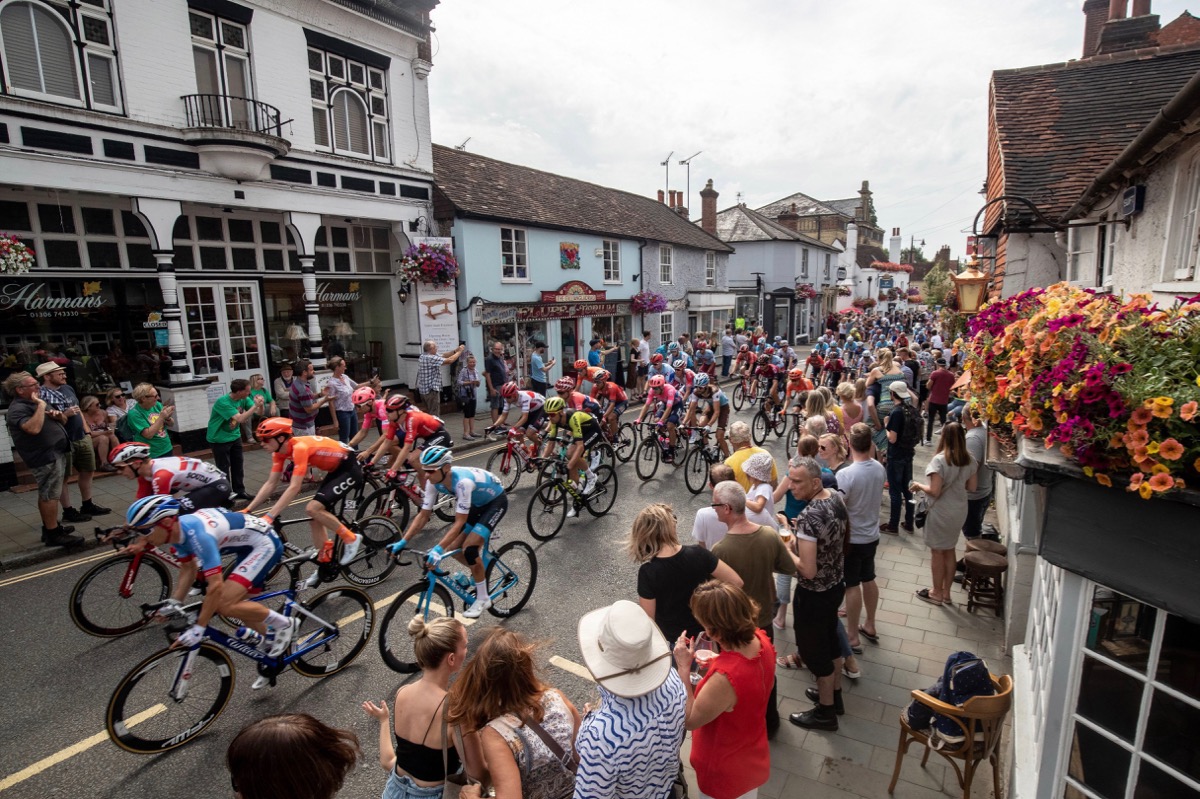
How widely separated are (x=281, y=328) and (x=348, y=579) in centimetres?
930

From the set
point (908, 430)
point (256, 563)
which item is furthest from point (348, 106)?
point (908, 430)

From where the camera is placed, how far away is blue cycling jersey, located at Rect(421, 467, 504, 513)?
509 centimetres

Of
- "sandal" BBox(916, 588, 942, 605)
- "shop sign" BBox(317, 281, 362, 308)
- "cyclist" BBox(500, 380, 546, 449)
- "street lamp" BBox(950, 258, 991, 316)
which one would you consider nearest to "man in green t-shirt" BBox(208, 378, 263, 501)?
"cyclist" BBox(500, 380, 546, 449)

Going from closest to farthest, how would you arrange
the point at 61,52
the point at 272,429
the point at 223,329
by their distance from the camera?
the point at 272,429
the point at 61,52
the point at 223,329

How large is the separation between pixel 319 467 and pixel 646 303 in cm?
1704

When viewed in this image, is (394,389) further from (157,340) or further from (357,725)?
(357,725)

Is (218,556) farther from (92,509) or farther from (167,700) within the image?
(92,509)

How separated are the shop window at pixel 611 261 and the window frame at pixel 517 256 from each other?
428cm

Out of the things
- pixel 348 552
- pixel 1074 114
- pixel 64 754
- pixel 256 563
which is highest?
pixel 1074 114

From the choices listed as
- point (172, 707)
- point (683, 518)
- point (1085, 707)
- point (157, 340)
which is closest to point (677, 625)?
point (1085, 707)

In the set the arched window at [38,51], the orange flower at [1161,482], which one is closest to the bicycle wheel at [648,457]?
the orange flower at [1161,482]

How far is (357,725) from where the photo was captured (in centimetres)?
432

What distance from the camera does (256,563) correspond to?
14.9 ft

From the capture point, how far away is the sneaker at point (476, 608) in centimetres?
523
